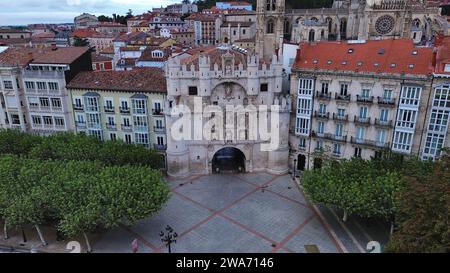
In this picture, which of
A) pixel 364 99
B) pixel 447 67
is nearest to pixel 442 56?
pixel 447 67

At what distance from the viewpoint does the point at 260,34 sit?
104 meters

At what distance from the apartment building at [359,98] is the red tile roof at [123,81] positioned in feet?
74.6

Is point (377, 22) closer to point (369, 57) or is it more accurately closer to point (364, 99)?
point (369, 57)

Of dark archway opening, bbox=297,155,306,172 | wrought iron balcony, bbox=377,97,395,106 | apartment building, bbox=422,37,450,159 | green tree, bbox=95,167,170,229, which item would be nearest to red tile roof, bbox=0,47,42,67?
green tree, bbox=95,167,170,229

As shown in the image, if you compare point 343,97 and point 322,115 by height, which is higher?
point 343,97

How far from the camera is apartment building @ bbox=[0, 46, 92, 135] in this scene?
189ft

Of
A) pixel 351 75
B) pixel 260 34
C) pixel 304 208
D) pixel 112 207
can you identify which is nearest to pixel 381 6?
pixel 260 34

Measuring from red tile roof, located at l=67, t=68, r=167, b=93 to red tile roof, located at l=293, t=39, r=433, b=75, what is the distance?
23012mm

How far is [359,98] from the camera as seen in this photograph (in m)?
51.0

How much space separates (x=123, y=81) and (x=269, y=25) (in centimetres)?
6058

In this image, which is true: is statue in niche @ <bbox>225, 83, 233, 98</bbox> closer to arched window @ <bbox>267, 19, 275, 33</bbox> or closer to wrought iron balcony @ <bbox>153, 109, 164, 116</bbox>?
wrought iron balcony @ <bbox>153, 109, 164, 116</bbox>

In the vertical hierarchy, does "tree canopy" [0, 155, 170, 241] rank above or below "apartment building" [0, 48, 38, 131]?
below

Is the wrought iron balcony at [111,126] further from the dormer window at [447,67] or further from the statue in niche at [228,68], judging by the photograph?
the dormer window at [447,67]
